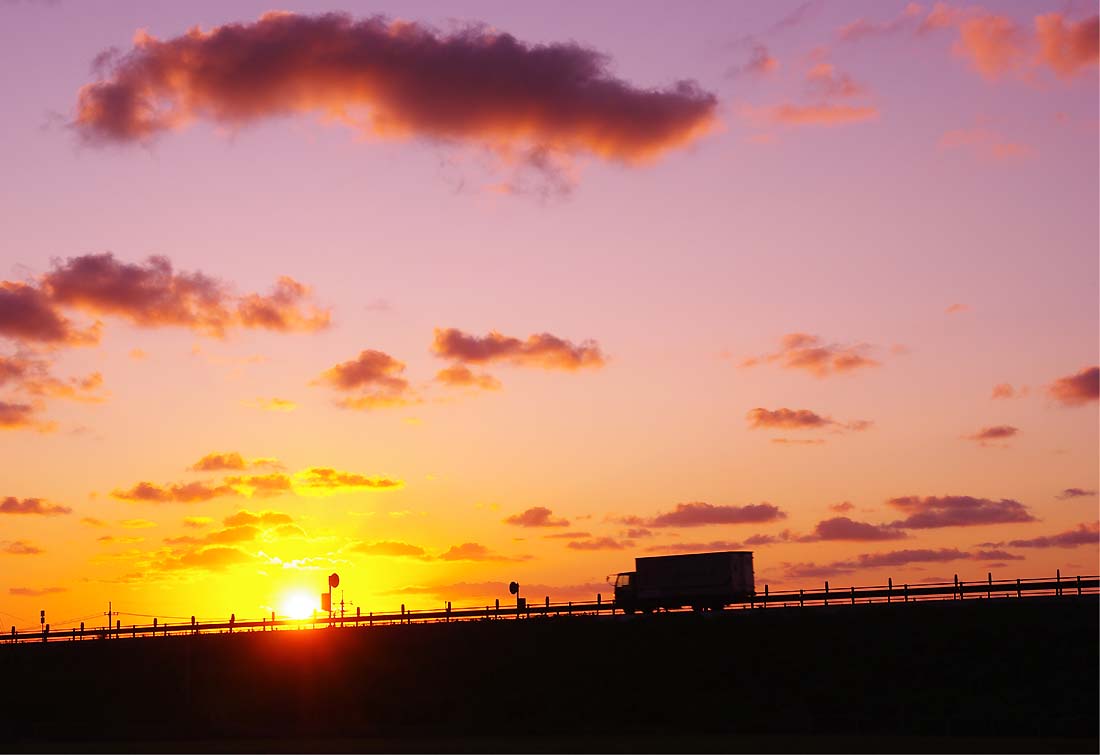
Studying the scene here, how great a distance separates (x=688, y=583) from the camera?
6975 cm

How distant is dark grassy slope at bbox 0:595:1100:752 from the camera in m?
49.2

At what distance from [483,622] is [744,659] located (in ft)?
47.0

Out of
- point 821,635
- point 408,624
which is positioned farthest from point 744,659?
point 408,624

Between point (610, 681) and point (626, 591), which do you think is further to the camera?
point (626, 591)

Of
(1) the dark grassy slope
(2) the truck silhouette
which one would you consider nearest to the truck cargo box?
(2) the truck silhouette

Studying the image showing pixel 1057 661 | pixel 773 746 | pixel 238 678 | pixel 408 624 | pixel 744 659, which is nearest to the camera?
pixel 773 746

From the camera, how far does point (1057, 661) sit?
50.1 meters

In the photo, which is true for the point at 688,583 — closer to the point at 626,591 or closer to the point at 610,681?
the point at 626,591

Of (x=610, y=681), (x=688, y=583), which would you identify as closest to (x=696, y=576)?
(x=688, y=583)

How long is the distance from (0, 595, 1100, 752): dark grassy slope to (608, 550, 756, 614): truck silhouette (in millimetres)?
8731

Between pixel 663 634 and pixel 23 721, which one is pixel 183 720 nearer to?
pixel 23 721

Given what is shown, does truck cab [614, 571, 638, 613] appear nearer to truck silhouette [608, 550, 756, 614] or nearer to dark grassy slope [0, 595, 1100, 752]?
truck silhouette [608, 550, 756, 614]

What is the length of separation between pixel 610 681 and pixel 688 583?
14.9 meters

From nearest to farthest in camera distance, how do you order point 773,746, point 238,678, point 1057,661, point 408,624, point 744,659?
1. point 773,746
2. point 1057,661
3. point 744,659
4. point 238,678
5. point 408,624
